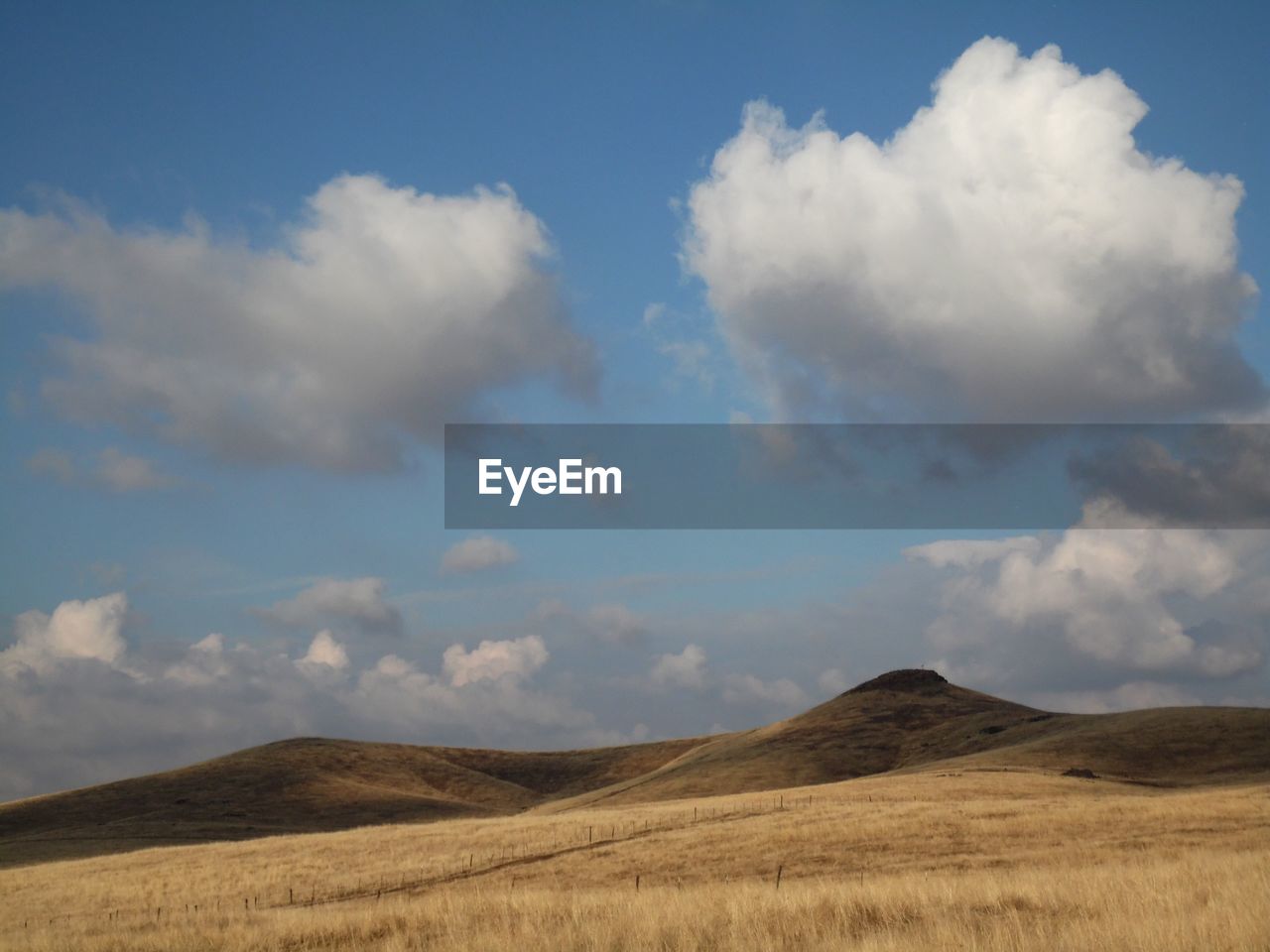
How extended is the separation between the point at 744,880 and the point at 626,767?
4867 inches

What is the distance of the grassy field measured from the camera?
16453 mm

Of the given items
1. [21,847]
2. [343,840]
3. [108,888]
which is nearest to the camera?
[108,888]

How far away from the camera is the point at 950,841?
125 ft

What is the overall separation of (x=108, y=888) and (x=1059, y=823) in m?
37.7

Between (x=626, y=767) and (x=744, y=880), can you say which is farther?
(x=626, y=767)

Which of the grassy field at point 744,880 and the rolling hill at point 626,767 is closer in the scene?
the grassy field at point 744,880

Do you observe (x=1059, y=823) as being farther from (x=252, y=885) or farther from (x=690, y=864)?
(x=252, y=885)

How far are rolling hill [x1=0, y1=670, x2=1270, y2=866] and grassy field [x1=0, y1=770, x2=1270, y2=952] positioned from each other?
19.5 metres

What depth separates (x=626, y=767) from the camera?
5886 inches

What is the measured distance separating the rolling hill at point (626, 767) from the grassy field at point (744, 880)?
63.9 ft

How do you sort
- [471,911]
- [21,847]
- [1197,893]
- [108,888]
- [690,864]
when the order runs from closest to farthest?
[1197,893] → [471,911] → [690,864] → [108,888] → [21,847]

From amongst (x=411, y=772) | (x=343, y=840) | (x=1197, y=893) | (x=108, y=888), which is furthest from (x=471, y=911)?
(x=411, y=772)

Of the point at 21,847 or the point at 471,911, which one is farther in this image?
the point at 21,847

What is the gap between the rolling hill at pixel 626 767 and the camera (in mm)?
79625
